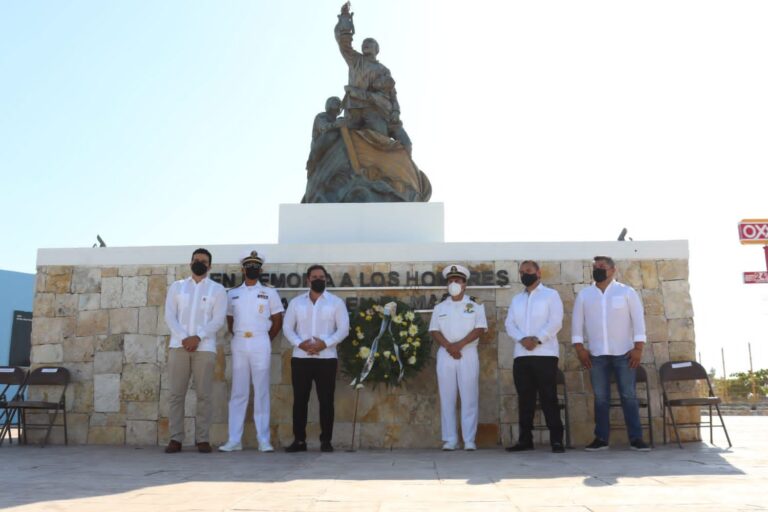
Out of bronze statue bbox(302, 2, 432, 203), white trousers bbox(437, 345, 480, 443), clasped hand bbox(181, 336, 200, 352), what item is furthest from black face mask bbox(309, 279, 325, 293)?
bronze statue bbox(302, 2, 432, 203)

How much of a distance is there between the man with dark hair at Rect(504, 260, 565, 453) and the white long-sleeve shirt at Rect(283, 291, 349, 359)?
147cm

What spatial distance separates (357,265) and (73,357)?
9.70ft

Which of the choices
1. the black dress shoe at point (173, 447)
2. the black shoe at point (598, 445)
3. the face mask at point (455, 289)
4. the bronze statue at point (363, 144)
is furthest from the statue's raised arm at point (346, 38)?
the black shoe at point (598, 445)

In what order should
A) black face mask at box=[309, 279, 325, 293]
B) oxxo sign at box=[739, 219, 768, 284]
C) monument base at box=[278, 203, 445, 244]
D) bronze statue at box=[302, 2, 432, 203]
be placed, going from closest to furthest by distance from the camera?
1. black face mask at box=[309, 279, 325, 293]
2. monument base at box=[278, 203, 445, 244]
3. oxxo sign at box=[739, 219, 768, 284]
4. bronze statue at box=[302, 2, 432, 203]

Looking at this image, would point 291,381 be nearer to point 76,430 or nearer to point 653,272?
point 76,430

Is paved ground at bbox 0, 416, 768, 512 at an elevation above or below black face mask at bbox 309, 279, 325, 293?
below

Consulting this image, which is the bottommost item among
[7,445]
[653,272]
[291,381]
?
[7,445]

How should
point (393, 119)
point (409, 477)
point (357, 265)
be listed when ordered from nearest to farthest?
1. point (409, 477)
2. point (357, 265)
3. point (393, 119)

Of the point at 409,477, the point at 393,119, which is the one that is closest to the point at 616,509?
the point at 409,477

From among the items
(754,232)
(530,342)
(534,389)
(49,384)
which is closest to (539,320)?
(530,342)

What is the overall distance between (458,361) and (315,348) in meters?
1.25

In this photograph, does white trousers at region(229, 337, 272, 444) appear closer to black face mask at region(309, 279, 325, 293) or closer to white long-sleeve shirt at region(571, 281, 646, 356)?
black face mask at region(309, 279, 325, 293)

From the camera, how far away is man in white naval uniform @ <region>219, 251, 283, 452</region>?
6.38 m

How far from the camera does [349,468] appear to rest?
4699 mm
